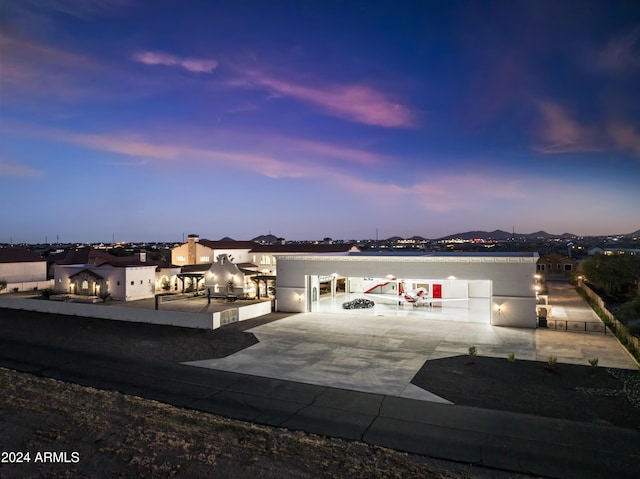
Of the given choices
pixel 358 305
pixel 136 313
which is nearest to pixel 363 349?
pixel 358 305

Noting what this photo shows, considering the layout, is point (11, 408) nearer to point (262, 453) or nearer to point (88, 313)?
point (262, 453)

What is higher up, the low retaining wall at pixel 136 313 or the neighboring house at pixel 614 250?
the neighboring house at pixel 614 250

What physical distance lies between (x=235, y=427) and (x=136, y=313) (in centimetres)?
1853

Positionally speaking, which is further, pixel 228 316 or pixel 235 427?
pixel 228 316

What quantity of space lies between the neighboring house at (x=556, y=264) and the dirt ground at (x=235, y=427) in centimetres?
5442

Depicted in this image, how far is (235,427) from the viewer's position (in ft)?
36.4

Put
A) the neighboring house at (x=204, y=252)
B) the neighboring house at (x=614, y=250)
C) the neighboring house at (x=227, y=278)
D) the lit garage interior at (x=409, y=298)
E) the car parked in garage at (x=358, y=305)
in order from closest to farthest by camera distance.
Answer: the lit garage interior at (x=409, y=298) → the car parked in garage at (x=358, y=305) → the neighboring house at (x=227, y=278) → the neighboring house at (x=204, y=252) → the neighboring house at (x=614, y=250)

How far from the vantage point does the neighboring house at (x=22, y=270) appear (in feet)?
139

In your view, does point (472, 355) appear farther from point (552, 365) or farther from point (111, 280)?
point (111, 280)

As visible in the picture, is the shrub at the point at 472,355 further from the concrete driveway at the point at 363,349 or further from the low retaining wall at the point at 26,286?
the low retaining wall at the point at 26,286

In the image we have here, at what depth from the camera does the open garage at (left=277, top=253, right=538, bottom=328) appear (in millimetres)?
25422

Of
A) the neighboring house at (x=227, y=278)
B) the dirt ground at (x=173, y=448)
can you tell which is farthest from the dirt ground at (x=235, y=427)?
the neighboring house at (x=227, y=278)

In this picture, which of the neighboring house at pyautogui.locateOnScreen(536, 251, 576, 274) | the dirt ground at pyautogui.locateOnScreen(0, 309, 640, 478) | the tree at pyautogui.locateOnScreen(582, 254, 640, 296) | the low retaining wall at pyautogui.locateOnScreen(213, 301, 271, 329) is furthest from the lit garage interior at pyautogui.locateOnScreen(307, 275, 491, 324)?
the neighboring house at pyautogui.locateOnScreen(536, 251, 576, 274)

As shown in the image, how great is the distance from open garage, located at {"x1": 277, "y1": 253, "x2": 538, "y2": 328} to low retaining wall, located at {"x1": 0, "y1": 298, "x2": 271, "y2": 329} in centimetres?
321
